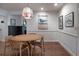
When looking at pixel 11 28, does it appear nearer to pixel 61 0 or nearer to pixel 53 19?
pixel 53 19

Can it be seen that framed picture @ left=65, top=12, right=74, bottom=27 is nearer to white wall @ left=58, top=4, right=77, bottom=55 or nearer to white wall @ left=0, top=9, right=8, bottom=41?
white wall @ left=58, top=4, right=77, bottom=55

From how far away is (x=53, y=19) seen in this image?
19.1 feet

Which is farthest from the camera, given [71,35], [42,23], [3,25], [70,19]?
[42,23]

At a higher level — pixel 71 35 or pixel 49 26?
pixel 49 26

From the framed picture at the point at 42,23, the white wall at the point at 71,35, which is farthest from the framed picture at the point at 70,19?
the framed picture at the point at 42,23

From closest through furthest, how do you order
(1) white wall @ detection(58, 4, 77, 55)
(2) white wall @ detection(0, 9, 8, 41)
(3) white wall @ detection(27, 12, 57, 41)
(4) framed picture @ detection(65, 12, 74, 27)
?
(1) white wall @ detection(58, 4, 77, 55) → (4) framed picture @ detection(65, 12, 74, 27) → (2) white wall @ detection(0, 9, 8, 41) → (3) white wall @ detection(27, 12, 57, 41)

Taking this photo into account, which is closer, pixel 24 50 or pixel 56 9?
pixel 24 50

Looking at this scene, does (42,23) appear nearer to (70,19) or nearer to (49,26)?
(49,26)

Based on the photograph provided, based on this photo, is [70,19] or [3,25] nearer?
[70,19]

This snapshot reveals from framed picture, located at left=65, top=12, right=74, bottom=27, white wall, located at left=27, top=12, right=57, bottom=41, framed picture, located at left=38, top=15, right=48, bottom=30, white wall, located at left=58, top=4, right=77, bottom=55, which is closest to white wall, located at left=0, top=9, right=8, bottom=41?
white wall, located at left=27, top=12, right=57, bottom=41

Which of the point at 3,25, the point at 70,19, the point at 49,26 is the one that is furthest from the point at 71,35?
the point at 3,25

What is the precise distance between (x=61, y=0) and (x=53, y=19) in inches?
188

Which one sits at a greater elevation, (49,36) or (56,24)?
(56,24)

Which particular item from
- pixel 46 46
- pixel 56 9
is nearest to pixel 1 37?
pixel 46 46
